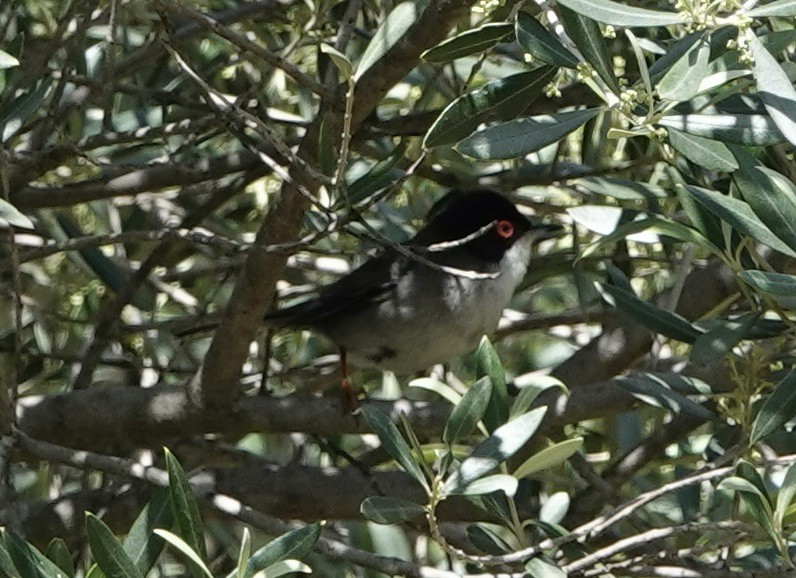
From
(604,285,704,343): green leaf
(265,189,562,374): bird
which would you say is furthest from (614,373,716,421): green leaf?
(265,189,562,374): bird

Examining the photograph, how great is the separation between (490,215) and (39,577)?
12.5 feet

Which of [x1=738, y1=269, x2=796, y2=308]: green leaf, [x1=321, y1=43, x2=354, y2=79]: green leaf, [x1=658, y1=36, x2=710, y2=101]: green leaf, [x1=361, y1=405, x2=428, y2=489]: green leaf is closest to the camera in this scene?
[x1=658, y1=36, x2=710, y2=101]: green leaf

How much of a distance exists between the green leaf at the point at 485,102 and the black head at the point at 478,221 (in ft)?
9.21

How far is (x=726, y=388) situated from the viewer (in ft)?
13.8

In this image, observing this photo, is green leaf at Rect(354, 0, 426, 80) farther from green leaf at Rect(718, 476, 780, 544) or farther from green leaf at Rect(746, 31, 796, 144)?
green leaf at Rect(718, 476, 780, 544)

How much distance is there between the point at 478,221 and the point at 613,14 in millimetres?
3703

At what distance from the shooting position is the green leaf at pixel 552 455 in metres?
3.10

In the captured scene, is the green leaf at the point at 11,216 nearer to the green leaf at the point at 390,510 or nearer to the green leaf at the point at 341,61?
the green leaf at the point at 341,61

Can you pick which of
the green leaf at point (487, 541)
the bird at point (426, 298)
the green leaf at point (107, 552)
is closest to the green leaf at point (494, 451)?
the green leaf at point (487, 541)

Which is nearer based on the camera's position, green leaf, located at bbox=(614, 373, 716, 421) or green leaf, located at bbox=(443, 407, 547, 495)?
green leaf, located at bbox=(443, 407, 547, 495)

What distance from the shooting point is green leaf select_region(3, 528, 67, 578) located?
2.74m

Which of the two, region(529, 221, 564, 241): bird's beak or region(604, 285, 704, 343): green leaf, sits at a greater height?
region(604, 285, 704, 343): green leaf

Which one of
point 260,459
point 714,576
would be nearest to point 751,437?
point 714,576

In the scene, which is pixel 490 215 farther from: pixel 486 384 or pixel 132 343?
pixel 486 384
